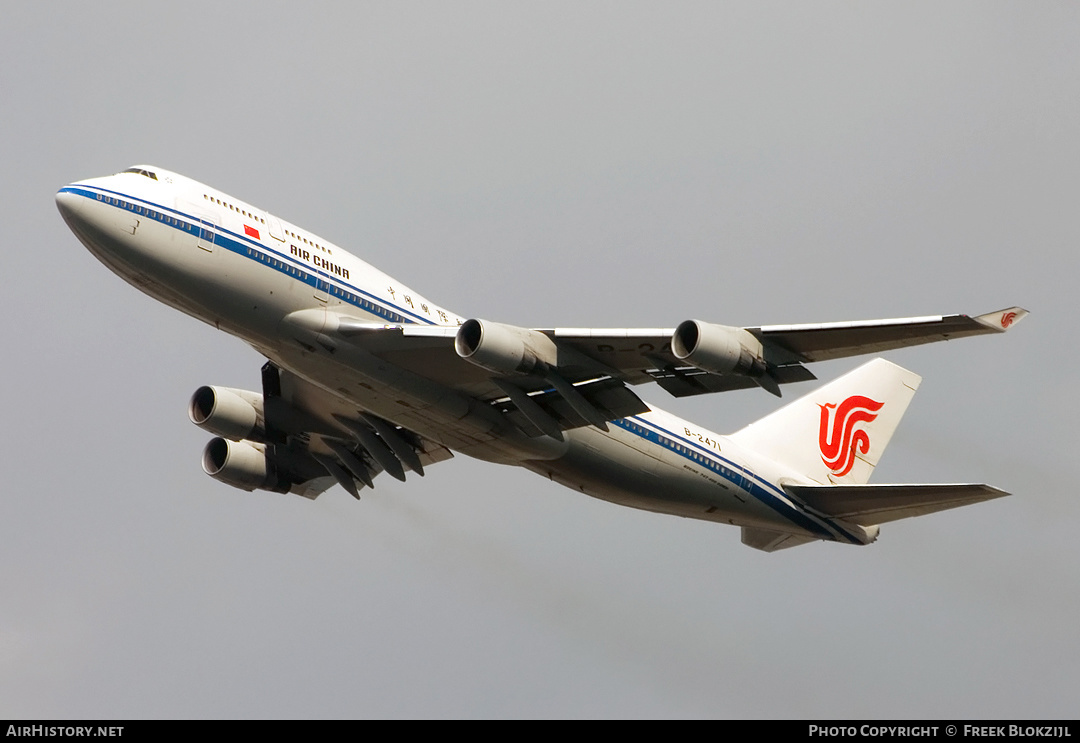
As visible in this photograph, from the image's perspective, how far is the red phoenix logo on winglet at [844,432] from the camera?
4444 cm

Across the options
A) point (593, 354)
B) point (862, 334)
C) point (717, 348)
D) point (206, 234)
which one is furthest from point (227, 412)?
point (862, 334)

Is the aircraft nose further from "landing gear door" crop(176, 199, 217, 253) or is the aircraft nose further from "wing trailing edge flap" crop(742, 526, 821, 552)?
"wing trailing edge flap" crop(742, 526, 821, 552)

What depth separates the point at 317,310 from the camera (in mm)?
32938

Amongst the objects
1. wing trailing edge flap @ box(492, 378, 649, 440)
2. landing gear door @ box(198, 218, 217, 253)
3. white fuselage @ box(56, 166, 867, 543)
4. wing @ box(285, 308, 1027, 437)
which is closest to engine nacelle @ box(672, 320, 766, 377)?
wing @ box(285, 308, 1027, 437)

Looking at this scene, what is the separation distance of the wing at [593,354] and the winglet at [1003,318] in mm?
740

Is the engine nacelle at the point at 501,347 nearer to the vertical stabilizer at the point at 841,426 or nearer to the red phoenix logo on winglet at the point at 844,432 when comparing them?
the vertical stabilizer at the point at 841,426

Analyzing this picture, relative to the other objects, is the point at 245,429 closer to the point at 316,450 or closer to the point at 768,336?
the point at 316,450

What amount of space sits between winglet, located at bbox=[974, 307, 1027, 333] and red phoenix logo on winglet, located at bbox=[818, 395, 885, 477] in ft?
53.7

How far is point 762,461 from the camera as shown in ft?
133

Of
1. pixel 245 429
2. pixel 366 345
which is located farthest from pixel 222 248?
pixel 245 429

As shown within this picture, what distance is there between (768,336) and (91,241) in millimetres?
15360

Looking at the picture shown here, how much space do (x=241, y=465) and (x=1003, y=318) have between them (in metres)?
23.0

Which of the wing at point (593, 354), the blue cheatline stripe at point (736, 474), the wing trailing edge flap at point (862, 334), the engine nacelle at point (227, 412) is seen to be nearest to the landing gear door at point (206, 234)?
the wing at point (593, 354)

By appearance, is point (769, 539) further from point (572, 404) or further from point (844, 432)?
point (572, 404)
